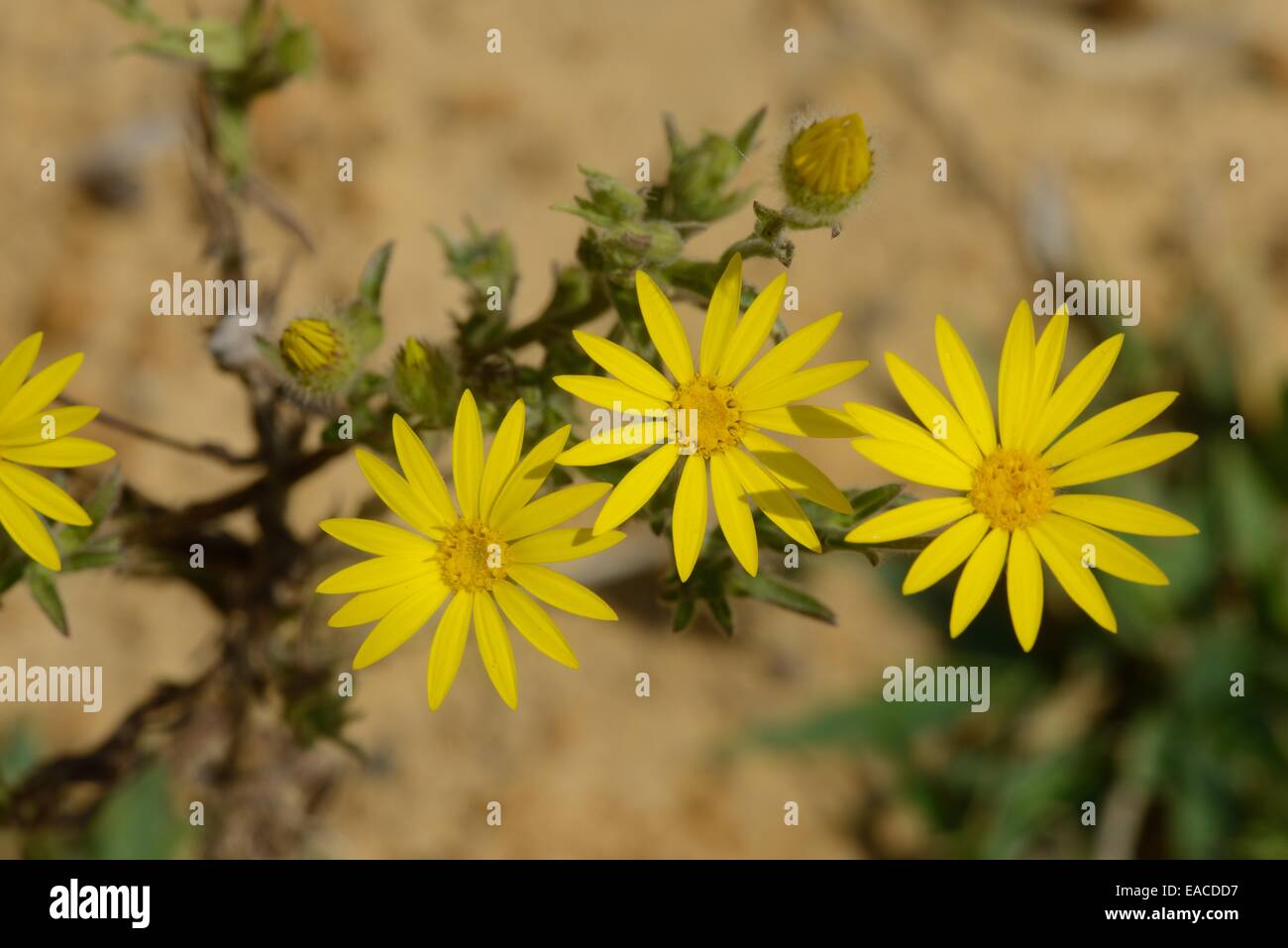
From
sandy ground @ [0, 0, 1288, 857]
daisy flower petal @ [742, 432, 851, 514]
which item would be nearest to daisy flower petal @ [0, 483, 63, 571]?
daisy flower petal @ [742, 432, 851, 514]

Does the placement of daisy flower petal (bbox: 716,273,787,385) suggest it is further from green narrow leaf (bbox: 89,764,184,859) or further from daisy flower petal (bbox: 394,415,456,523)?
green narrow leaf (bbox: 89,764,184,859)

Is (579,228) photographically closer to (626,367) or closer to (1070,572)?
(626,367)

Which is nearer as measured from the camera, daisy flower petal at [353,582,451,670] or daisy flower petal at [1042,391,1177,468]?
daisy flower petal at [353,582,451,670]

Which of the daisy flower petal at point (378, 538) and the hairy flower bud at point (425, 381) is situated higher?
the hairy flower bud at point (425, 381)

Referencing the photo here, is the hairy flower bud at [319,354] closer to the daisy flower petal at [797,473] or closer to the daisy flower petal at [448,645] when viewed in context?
the daisy flower petal at [448,645]

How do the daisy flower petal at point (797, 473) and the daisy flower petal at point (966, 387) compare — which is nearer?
the daisy flower petal at point (797, 473)

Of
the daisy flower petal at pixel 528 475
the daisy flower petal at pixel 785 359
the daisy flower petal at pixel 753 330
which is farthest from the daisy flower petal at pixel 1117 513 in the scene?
the daisy flower petal at pixel 528 475
